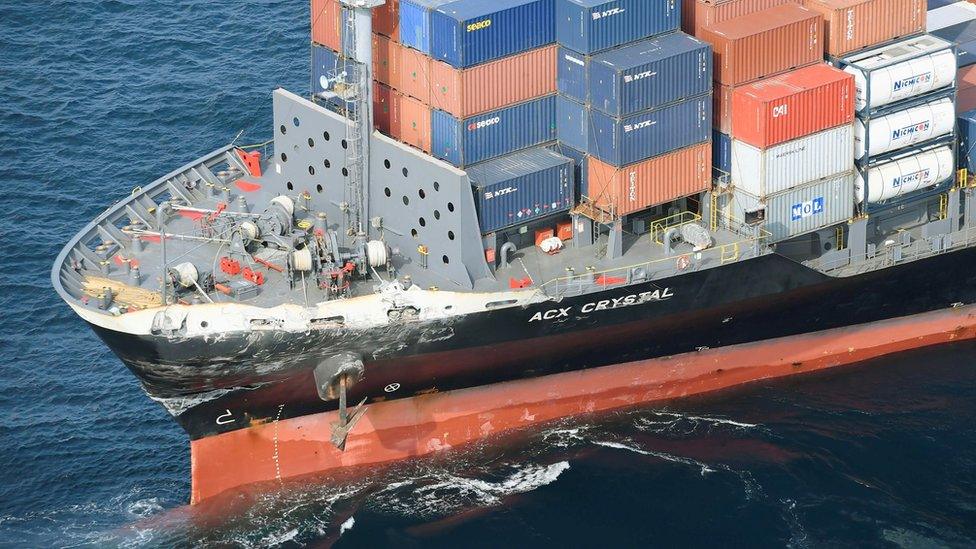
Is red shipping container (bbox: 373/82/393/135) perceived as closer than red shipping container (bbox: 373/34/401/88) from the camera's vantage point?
No

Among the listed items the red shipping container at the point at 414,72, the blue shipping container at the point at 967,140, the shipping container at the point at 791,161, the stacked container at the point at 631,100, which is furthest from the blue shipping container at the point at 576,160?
the blue shipping container at the point at 967,140

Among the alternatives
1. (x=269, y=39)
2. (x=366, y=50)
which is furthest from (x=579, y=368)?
A: (x=269, y=39)

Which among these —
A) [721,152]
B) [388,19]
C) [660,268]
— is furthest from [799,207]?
[388,19]

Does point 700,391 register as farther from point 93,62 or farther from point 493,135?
point 93,62

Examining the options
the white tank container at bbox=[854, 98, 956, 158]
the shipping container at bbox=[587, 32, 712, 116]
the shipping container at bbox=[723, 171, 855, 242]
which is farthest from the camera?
the white tank container at bbox=[854, 98, 956, 158]

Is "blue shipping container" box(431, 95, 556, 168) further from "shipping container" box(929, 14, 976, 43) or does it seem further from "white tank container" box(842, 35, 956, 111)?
"shipping container" box(929, 14, 976, 43)

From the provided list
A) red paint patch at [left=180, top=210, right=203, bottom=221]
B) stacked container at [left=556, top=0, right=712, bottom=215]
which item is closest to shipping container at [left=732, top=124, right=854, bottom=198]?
stacked container at [left=556, top=0, right=712, bottom=215]
